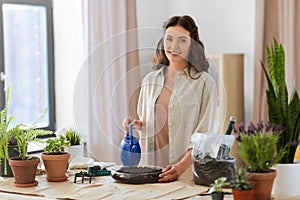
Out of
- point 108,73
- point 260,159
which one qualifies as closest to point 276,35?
point 108,73

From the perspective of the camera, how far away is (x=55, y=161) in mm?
2502

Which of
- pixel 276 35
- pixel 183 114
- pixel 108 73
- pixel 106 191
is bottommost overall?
pixel 106 191

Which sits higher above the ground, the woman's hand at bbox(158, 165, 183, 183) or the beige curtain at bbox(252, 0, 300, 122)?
the beige curtain at bbox(252, 0, 300, 122)

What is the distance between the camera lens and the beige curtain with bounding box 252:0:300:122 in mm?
4332

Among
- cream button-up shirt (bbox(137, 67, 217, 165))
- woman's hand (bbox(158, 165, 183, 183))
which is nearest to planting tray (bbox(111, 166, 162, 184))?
woman's hand (bbox(158, 165, 183, 183))

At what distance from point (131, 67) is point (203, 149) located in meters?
1.21

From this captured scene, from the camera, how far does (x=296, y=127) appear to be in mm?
2189

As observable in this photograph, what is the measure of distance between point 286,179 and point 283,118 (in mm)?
219

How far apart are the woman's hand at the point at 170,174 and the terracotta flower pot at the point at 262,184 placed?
0.56 m

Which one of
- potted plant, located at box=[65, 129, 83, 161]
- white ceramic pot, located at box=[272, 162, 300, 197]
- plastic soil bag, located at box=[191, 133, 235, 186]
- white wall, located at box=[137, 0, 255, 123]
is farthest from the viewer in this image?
white wall, located at box=[137, 0, 255, 123]

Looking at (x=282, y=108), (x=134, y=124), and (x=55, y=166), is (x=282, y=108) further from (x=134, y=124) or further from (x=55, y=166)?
(x=55, y=166)

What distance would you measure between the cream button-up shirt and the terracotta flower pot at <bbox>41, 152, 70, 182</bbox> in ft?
1.12

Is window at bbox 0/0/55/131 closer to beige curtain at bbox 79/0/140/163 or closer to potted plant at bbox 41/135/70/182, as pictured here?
beige curtain at bbox 79/0/140/163

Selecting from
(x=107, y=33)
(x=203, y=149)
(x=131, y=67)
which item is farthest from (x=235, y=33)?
(x=203, y=149)
